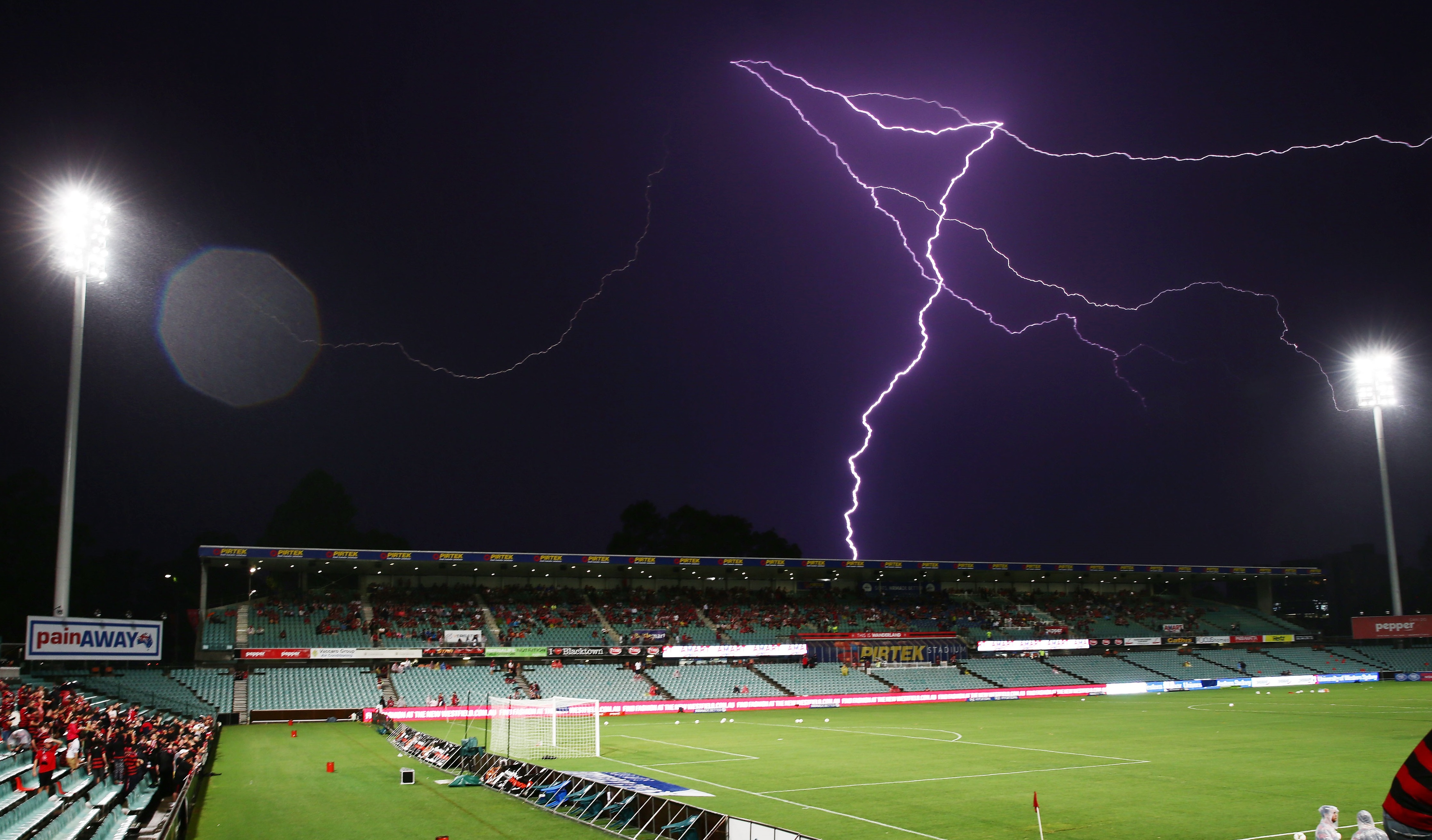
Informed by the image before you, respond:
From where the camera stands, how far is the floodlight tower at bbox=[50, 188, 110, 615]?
22656mm

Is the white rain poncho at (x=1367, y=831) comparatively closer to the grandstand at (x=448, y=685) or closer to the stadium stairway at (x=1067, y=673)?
the grandstand at (x=448, y=685)

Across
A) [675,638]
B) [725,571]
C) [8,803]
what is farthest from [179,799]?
[725,571]

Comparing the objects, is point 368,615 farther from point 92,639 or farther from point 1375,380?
point 1375,380

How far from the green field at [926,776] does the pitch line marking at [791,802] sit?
0.28 ft

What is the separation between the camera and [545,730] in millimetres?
35406

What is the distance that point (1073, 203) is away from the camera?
6925cm

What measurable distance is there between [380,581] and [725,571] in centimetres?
2497

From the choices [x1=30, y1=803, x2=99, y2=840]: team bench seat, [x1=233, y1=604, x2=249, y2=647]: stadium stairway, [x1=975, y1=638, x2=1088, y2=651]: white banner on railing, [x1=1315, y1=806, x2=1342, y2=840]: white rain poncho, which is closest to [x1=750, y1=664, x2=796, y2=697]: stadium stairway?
[x1=975, y1=638, x2=1088, y2=651]: white banner on railing

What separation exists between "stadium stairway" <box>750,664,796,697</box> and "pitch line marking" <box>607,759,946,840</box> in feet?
Result: 102

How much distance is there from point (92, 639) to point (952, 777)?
2050cm

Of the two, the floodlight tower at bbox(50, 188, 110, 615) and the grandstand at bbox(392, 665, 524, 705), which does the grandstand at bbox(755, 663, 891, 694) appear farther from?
the floodlight tower at bbox(50, 188, 110, 615)

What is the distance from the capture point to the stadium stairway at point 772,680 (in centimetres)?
5812

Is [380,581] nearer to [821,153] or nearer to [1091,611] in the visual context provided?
[821,153]

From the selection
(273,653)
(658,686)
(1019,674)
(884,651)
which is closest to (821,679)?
(884,651)
